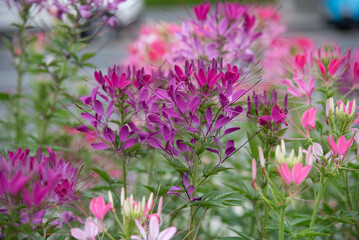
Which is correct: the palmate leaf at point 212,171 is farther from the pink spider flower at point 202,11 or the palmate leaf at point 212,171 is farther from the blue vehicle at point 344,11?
the blue vehicle at point 344,11

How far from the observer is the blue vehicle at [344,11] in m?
7.38

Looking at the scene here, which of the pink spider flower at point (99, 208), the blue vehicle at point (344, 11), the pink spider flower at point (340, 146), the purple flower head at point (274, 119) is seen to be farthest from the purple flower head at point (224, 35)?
the blue vehicle at point (344, 11)

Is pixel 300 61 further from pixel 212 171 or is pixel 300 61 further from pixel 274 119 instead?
pixel 212 171

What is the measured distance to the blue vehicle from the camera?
7.38m

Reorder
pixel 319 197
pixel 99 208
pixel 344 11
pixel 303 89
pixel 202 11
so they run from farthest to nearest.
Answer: pixel 344 11
pixel 202 11
pixel 303 89
pixel 319 197
pixel 99 208

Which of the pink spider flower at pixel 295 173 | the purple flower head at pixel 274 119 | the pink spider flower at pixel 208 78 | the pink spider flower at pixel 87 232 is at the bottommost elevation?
the pink spider flower at pixel 87 232

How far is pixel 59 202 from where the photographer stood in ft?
2.12

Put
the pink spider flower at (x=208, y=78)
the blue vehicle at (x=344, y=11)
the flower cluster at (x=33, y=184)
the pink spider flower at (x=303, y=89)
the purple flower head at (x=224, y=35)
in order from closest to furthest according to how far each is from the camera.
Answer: the flower cluster at (x=33, y=184) < the pink spider flower at (x=208, y=78) < the pink spider flower at (x=303, y=89) < the purple flower head at (x=224, y=35) < the blue vehicle at (x=344, y=11)

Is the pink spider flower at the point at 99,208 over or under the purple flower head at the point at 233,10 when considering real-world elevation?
under

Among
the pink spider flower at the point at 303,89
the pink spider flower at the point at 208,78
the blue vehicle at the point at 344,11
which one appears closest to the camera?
the pink spider flower at the point at 208,78

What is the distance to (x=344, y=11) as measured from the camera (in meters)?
7.40

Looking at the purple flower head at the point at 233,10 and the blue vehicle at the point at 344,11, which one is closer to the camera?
the purple flower head at the point at 233,10

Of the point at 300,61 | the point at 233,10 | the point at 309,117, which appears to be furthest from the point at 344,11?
the point at 309,117

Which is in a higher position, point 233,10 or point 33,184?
point 233,10
